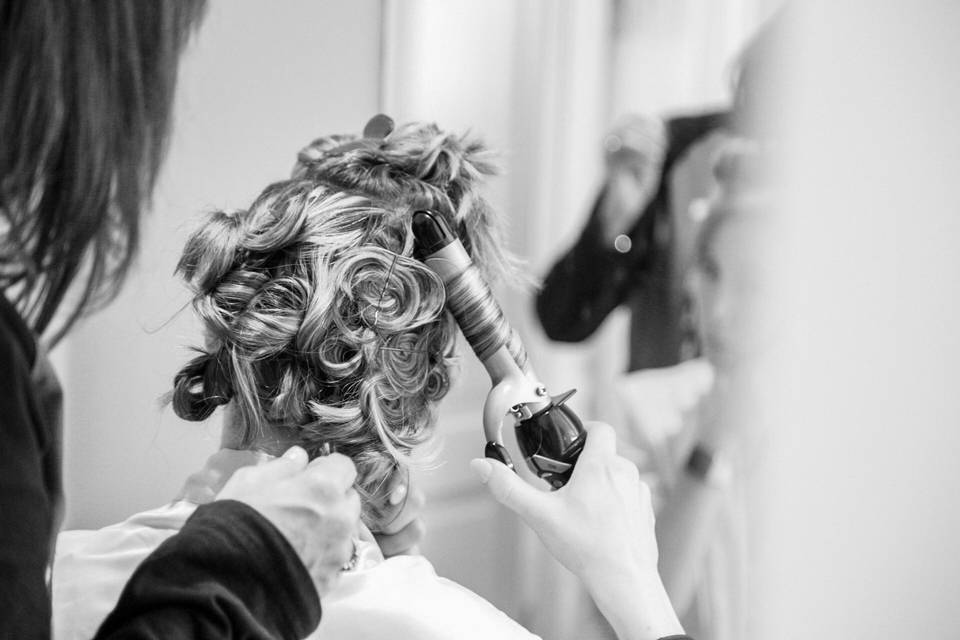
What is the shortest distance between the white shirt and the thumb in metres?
0.11

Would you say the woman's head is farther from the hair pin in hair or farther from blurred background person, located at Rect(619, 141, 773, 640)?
the hair pin in hair

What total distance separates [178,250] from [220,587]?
557 mm

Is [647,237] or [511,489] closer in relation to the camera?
[511,489]

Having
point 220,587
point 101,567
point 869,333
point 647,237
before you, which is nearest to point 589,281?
point 647,237

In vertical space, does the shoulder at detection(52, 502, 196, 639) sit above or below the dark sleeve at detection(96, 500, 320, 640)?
below

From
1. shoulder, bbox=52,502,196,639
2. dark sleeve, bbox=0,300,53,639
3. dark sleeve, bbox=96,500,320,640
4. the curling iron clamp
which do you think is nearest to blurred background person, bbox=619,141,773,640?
the curling iron clamp

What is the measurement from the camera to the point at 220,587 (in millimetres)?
488

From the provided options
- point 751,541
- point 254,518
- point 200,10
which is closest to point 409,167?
point 200,10

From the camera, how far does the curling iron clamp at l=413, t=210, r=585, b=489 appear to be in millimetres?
762

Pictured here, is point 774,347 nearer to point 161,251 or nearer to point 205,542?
point 161,251

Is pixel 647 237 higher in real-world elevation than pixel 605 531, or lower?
higher

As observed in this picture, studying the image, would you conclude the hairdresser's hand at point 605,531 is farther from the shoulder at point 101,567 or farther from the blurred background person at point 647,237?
the blurred background person at point 647,237

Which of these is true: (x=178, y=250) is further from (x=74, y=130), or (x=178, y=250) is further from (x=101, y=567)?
(x=74, y=130)

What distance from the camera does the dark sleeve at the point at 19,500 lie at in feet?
1.40
